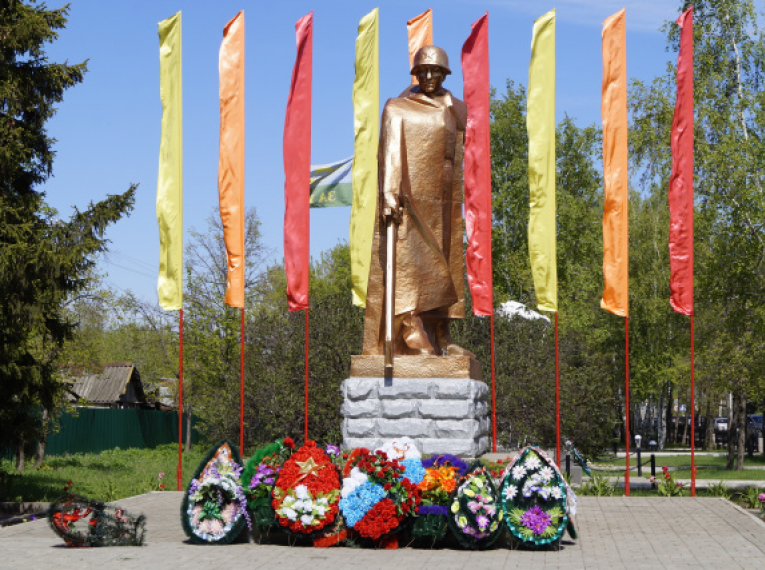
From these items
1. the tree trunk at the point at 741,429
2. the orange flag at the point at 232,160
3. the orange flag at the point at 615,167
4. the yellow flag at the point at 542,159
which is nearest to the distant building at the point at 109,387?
the tree trunk at the point at 741,429

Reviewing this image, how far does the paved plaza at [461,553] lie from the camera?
9516mm

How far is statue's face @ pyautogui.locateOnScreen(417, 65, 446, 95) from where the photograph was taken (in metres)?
13.9

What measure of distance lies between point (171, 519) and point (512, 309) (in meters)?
19.8

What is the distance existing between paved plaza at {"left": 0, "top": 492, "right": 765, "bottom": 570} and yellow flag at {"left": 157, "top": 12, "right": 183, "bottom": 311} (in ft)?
13.9

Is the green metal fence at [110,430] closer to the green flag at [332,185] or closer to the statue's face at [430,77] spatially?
the green flag at [332,185]

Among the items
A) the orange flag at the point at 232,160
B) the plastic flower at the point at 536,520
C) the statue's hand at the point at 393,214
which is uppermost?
the orange flag at the point at 232,160

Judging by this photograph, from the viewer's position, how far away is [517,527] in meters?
10.7

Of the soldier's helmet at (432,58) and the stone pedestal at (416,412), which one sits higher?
the soldier's helmet at (432,58)

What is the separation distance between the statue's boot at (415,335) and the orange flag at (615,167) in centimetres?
348

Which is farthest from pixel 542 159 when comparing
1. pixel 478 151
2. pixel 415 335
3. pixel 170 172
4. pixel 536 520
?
pixel 536 520

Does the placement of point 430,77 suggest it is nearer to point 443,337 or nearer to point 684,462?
point 443,337

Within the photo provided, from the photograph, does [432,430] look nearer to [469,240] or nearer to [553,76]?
[469,240]

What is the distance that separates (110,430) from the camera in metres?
41.1

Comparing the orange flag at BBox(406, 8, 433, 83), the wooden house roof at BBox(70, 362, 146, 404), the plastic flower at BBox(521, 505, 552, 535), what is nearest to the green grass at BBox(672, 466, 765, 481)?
the orange flag at BBox(406, 8, 433, 83)
